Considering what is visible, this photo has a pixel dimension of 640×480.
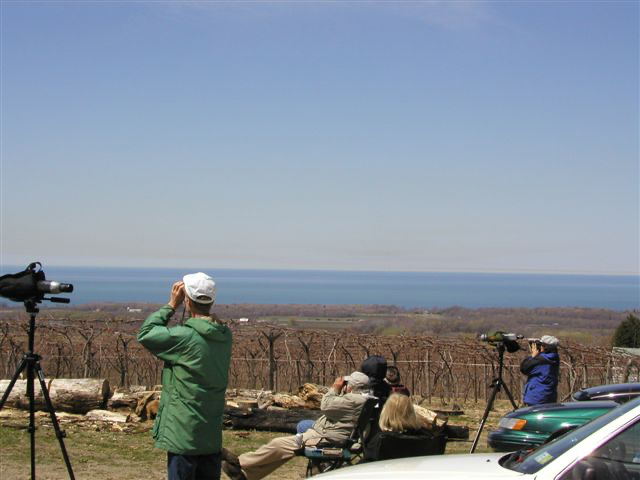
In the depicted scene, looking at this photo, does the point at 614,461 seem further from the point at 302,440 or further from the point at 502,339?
the point at 502,339

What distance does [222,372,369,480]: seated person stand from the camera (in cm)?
790

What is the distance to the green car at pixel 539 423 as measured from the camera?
8.30 m

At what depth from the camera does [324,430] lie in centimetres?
802

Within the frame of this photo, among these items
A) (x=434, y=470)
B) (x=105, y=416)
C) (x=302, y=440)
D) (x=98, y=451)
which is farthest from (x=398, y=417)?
(x=105, y=416)

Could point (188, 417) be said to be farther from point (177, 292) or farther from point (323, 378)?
point (323, 378)

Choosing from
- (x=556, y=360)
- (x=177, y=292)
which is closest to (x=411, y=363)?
(x=556, y=360)

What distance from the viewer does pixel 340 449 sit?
→ 307 inches

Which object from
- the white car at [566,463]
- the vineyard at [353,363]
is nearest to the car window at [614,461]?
the white car at [566,463]

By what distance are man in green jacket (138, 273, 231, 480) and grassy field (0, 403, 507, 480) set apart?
369 centimetres

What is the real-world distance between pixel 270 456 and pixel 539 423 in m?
2.70

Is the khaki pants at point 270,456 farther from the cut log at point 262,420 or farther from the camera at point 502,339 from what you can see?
the cut log at point 262,420

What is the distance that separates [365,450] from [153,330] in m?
3.03

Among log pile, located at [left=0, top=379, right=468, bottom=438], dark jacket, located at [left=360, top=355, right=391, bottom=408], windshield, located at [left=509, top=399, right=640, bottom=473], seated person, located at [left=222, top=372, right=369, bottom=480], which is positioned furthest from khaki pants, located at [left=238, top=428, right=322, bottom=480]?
log pile, located at [left=0, top=379, right=468, bottom=438]

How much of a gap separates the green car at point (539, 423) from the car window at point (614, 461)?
12.4 feet
